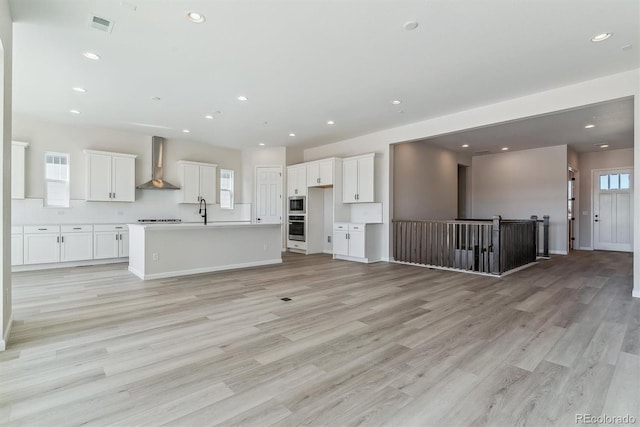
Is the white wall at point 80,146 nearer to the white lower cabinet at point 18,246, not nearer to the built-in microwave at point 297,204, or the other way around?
the white lower cabinet at point 18,246

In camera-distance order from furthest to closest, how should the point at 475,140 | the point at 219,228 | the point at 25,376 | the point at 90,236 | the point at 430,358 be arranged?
the point at 475,140 → the point at 90,236 → the point at 219,228 → the point at 430,358 → the point at 25,376

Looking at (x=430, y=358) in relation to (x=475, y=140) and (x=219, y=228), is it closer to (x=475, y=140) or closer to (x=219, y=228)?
(x=219, y=228)

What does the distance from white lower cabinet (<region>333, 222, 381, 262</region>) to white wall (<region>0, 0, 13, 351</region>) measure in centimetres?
560

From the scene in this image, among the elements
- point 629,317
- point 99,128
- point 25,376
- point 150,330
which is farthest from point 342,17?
point 99,128

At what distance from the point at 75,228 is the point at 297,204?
16.4 ft

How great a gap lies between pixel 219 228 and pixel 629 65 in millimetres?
6505

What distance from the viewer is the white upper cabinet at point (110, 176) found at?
264 inches

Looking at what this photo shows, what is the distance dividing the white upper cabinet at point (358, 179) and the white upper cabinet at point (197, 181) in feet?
11.9

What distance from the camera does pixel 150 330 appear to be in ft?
9.77

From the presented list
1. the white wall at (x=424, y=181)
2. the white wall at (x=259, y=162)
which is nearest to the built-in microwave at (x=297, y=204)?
the white wall at (x=259, y=162)

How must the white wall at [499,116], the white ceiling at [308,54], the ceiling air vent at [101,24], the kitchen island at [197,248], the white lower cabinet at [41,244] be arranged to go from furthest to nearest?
the white lower cabinet at [41,244], the kitchen island at [197,248], the white wall at [499,116], the ceiling air vent at [101,24], the white ceiling at [308,54]

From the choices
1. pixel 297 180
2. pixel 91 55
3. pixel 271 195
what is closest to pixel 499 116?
pixel 297 180

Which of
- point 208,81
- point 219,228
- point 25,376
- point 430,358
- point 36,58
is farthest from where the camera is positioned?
point 219,228

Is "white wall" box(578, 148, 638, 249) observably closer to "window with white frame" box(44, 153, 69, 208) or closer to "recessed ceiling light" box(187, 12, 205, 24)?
"recessed ceiling light" box(187, 12, 205, 24)
